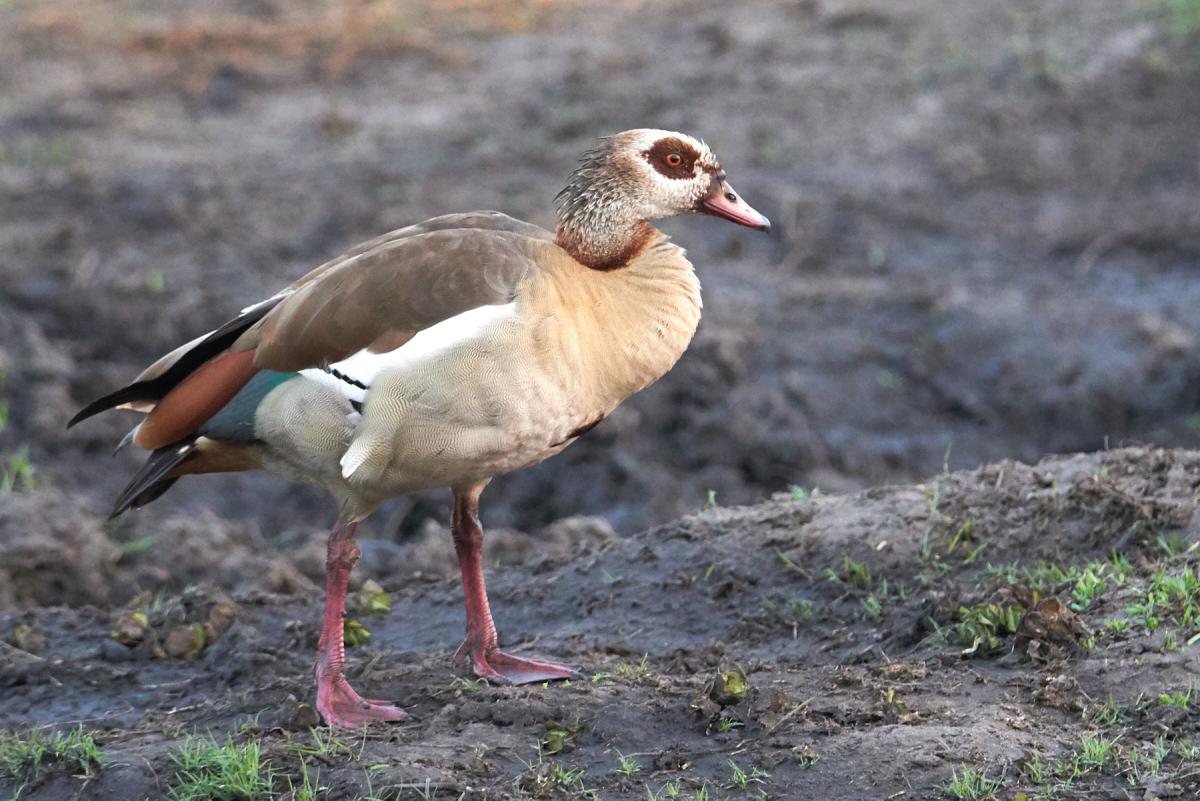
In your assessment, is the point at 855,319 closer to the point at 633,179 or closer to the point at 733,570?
the point at 733,570

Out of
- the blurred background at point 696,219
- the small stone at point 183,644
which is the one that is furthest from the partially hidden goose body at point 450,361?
the blurred background at point 696,219

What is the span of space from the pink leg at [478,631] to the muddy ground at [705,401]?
0.39 ft

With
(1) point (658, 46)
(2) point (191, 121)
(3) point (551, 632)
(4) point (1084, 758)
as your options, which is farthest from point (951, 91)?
(4) point (1084, 758)

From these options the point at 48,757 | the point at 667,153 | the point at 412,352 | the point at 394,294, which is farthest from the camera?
the point at 667,153

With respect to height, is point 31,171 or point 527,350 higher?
point 527,350

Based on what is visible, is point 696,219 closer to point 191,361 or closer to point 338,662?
point 191,361

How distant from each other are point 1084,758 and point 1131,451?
2.02m

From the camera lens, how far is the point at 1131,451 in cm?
595

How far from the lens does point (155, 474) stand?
495 centimetres

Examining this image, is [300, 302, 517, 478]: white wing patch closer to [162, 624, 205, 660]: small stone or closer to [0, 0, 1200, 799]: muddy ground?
[0, 0, 1200, 799]: muddy ground

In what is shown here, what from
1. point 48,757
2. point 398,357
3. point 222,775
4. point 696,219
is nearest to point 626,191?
point 398,357

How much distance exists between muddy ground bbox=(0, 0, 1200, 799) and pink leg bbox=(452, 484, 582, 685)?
0.12 meters

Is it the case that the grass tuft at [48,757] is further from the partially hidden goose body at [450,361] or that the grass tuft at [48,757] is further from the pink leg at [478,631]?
the pink leg at [478,631]

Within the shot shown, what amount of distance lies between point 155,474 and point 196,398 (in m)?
0.27
